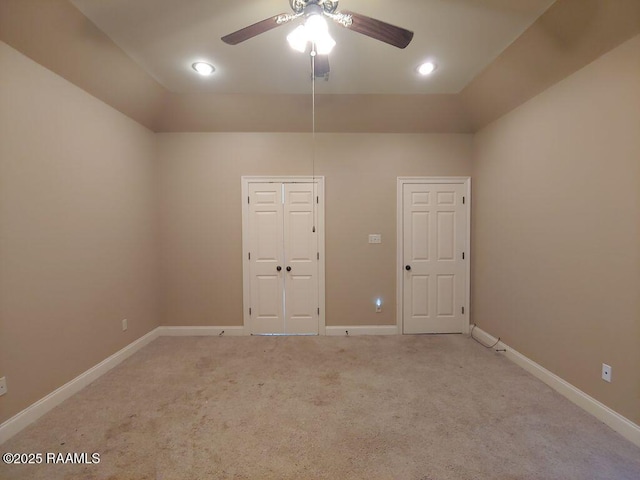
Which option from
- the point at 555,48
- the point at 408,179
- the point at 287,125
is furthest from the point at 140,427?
the point at 555,48

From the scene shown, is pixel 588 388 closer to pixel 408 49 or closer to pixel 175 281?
pixel 408 49

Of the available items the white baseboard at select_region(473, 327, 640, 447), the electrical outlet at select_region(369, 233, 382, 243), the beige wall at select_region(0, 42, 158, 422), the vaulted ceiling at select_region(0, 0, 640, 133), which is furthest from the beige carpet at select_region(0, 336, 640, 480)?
the vaulted ceiling at select_region(0, 0, 640, 133)

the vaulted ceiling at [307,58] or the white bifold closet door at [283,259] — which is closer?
the vaulted ceiling at [307,58]

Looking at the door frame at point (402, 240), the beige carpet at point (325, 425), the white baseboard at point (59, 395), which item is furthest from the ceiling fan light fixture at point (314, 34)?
the white baseboard at point (59, 395)

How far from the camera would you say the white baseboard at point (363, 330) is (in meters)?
3.38

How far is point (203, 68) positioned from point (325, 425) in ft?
10.7

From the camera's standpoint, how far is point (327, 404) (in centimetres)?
203

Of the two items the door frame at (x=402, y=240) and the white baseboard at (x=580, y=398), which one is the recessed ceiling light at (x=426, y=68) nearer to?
the door frame at (x=402, y=240)

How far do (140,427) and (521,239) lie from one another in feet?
12.1

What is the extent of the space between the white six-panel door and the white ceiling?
4.16 ft

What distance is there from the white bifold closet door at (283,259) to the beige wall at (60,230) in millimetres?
1366

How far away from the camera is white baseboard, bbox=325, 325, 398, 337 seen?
3.38 m

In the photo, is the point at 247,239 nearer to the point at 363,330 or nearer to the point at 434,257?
Result: the point at 363,330

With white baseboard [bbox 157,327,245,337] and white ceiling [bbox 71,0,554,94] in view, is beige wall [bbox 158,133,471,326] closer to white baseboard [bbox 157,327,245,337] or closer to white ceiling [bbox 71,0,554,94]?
white baseboard [bbox 157,327,245,337]
